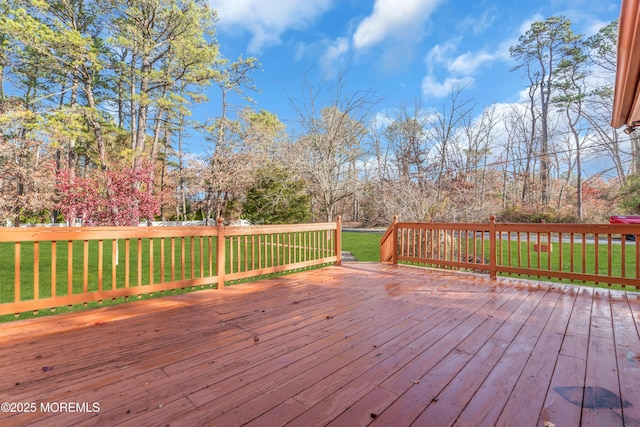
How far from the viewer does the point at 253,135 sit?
15180mm

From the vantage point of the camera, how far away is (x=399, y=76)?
11086mm

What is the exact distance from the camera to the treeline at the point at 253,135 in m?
8.15

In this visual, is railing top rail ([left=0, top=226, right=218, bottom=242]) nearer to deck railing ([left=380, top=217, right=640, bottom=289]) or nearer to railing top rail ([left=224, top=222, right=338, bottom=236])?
railing top rail ([left=224, top=222, right=338, bottom=236])

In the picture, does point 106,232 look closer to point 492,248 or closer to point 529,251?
point 492,248

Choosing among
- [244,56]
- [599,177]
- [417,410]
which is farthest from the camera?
[599,177]

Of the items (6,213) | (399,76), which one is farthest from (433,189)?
(6,213)

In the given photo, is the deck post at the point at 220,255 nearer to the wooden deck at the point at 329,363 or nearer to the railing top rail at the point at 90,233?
the railing top rail at the point at 90,233

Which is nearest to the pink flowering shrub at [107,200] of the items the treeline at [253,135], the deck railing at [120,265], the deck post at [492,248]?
the treeline at [253,135]

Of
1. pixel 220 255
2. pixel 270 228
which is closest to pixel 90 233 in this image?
pixel 220 255

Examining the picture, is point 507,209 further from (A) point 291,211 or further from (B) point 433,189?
(A) point 291,211

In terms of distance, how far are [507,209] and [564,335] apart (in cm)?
1425

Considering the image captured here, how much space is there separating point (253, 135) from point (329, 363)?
14740 mm

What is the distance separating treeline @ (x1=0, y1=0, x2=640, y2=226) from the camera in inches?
321

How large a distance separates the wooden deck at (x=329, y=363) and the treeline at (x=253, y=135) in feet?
17.6
